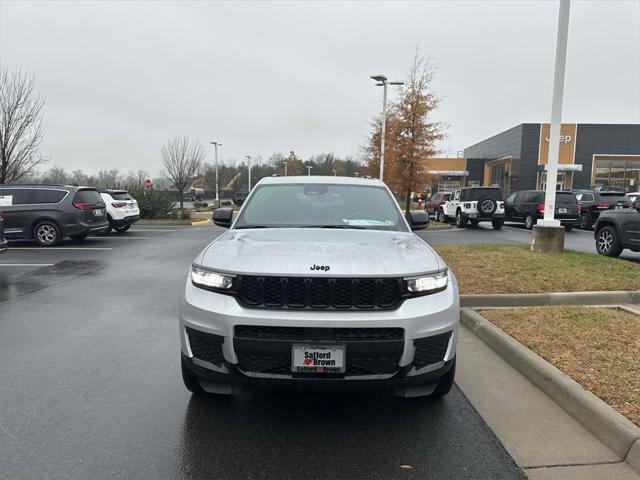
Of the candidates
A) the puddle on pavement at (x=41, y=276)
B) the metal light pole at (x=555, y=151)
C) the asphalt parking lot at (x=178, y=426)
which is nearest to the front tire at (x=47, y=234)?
the puddle on pavement at (x=41, y=276)

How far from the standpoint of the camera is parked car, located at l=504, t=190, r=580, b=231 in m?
19.1

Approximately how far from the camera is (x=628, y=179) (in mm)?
46312

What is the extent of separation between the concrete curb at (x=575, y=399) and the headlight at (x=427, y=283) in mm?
1277

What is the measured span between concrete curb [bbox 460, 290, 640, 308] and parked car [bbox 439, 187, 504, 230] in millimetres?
14415

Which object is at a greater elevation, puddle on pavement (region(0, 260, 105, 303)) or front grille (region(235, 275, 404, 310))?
front grille (region(235, 275, 404, 310))

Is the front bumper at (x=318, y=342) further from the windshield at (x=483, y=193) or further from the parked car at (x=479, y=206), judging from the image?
the windshield at (x=483, y=193)

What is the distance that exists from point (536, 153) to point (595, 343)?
151ft

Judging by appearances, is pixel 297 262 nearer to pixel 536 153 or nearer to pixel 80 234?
pixel 80 234

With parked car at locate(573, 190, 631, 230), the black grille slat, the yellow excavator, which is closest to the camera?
the black grille slat

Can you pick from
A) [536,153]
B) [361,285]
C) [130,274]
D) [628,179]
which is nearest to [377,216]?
[361,285]

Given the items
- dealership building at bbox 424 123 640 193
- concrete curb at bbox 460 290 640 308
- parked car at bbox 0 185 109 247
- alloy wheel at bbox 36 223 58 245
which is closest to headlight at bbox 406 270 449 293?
concrete curb at bbox 460 290 640 308

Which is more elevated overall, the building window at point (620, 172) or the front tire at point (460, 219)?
the building window at point (620, 172)

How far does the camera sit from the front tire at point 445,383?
3357 millimetres

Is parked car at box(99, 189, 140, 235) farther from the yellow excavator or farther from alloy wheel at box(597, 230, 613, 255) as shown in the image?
the yellow excavator
